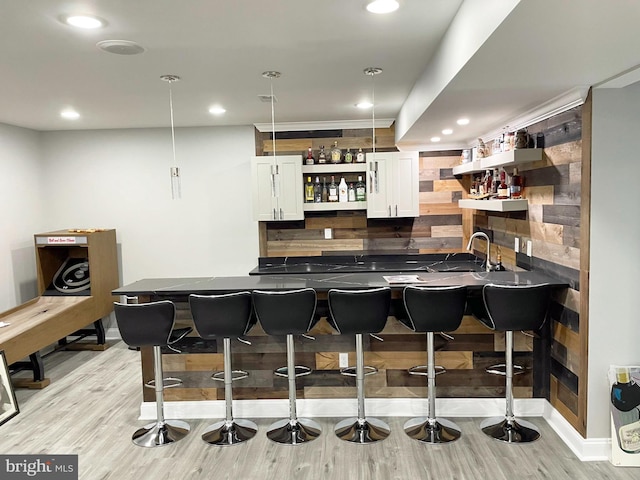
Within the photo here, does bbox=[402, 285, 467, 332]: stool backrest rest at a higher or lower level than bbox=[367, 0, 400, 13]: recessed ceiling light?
lower

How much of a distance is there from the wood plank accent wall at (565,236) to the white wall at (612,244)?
51 millimetres

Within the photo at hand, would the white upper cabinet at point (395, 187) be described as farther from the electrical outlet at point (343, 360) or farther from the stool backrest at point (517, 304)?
the stool backrest at point (517, 304)

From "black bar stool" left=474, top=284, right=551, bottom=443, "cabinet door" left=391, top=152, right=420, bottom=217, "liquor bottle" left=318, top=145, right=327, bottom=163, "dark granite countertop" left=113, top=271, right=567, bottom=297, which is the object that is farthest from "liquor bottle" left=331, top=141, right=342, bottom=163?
"black bar stool" left=474, top=284, right=551, bottom=443

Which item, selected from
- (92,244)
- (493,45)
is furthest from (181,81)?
(92,244)

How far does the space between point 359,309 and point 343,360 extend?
70cm

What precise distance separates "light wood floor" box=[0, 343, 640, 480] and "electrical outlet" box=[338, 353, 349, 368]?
404mm

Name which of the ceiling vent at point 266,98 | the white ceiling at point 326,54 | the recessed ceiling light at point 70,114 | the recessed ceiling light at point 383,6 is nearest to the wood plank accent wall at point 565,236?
the white ceiling at point 326,54

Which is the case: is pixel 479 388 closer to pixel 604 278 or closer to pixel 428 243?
pixel 604 278

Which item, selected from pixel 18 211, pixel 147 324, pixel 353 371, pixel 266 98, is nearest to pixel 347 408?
pixel 353 371

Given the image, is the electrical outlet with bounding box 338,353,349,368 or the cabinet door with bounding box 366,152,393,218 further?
Result: the cabinet door with bounding box 366,152,393,218

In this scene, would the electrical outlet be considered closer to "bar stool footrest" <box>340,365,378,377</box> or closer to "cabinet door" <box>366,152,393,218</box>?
"bar stool footrest" <box>340,365,378,377</box>

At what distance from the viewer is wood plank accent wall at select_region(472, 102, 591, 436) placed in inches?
116

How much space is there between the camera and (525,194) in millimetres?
3797

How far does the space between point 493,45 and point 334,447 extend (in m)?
2.53
